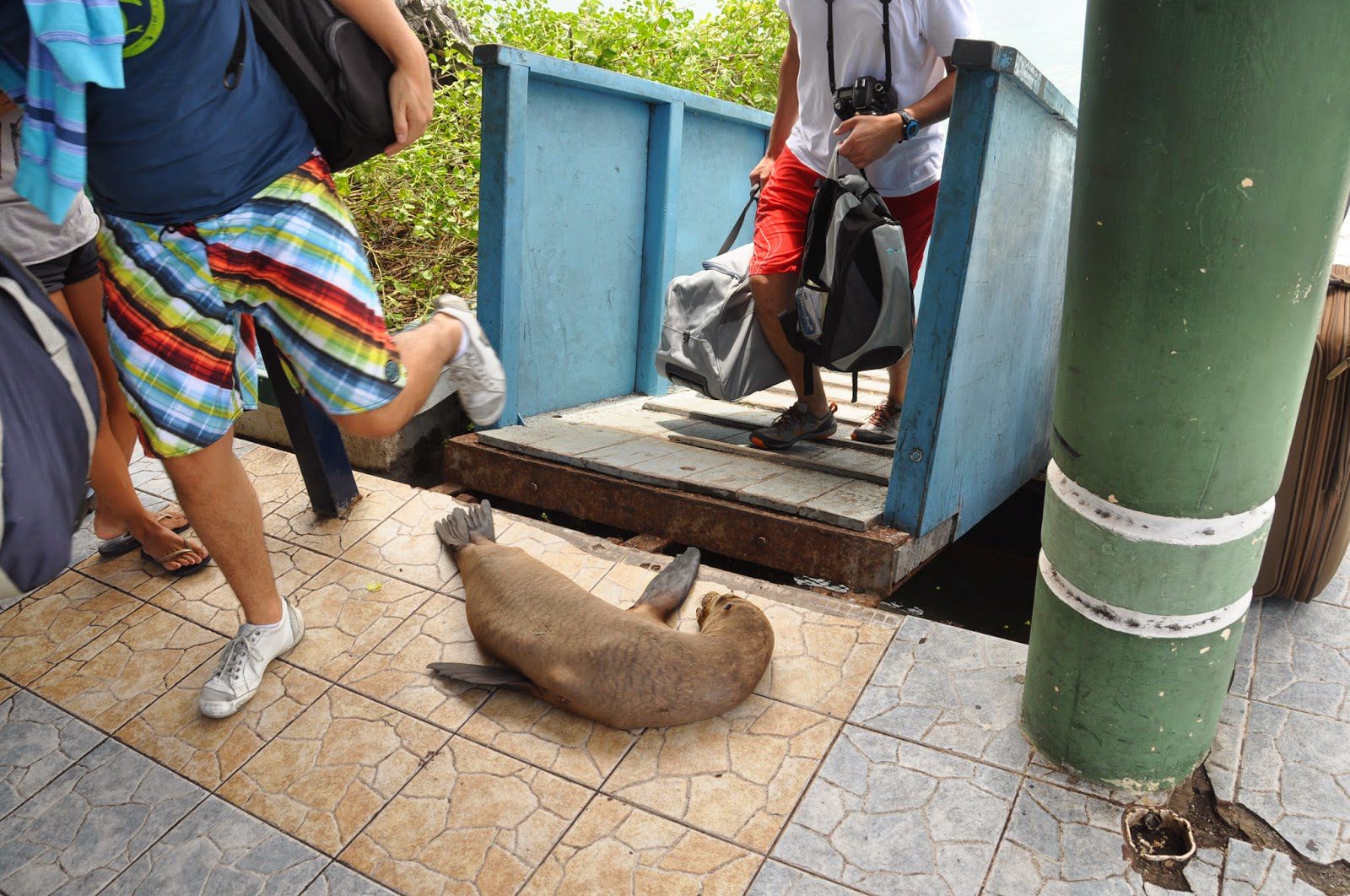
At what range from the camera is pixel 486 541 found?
3.33m

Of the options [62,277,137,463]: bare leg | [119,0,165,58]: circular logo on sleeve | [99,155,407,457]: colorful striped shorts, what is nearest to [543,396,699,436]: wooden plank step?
[62,277,137,463]: bare leg

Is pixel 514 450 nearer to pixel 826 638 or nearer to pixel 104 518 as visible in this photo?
pixel 104 518

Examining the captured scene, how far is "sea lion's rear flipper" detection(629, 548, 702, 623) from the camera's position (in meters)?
2.93

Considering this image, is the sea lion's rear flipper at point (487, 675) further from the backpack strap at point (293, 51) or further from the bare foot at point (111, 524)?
the backpack strap at point (293, 51)

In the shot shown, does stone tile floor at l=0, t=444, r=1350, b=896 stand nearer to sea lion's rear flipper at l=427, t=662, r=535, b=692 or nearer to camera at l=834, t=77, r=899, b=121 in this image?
sea lion's rear flipper at l=427, t=662, r=535, b=692

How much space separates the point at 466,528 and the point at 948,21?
102 inches

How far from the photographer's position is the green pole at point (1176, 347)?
167 cm

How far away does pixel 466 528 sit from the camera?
3.39 m

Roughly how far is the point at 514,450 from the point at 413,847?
7.32ft

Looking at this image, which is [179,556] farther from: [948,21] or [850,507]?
[948,21]

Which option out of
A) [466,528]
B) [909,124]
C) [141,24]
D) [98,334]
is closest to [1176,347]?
[909,124]

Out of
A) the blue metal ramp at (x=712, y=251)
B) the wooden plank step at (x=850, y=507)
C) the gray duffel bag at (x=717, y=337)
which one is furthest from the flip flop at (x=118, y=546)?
the wooden plank step at (x=850, y=507)

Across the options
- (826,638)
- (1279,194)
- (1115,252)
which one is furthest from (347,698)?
(1279,194)

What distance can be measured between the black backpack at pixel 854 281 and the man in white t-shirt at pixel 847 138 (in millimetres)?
165
